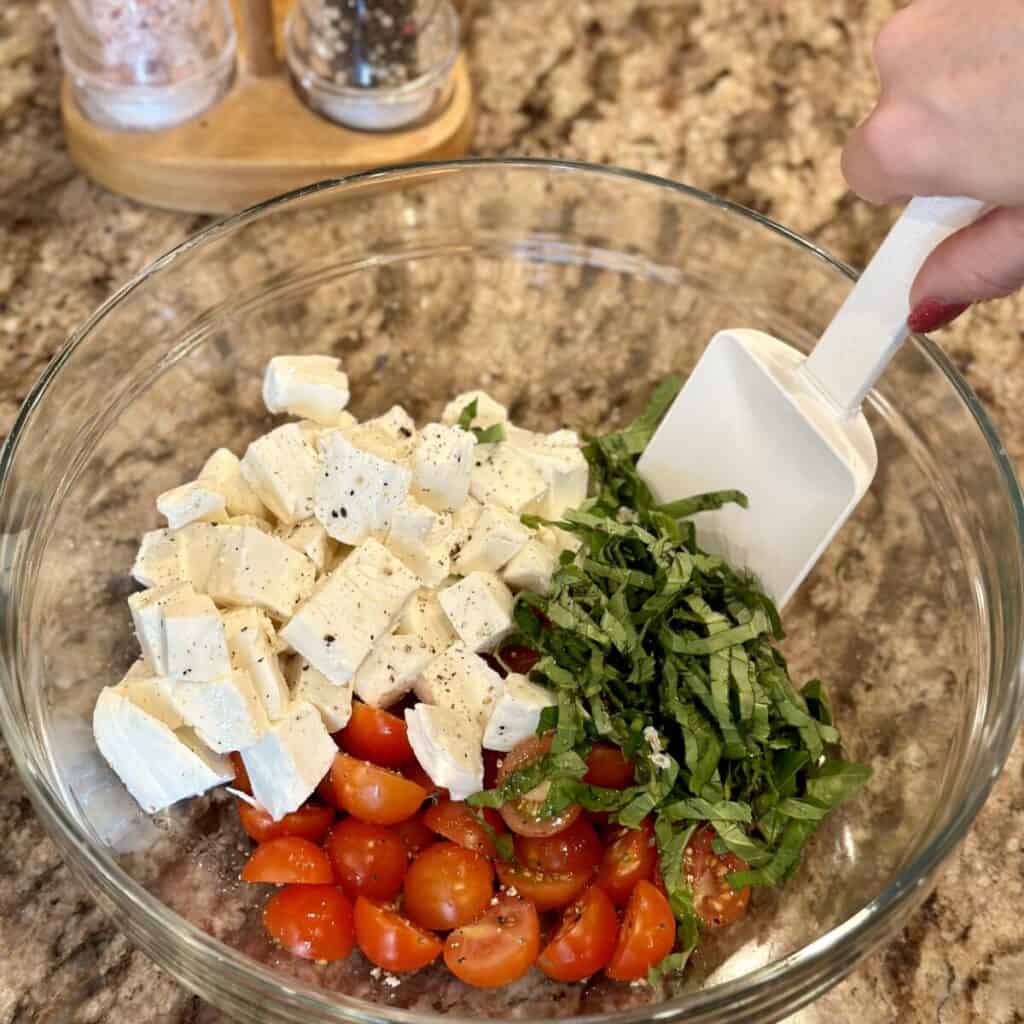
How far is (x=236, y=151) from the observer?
5.83 ft


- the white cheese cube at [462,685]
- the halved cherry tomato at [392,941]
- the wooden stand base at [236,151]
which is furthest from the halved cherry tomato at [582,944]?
the wooden stand base at [236,151]

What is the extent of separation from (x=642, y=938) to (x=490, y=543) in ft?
1.50

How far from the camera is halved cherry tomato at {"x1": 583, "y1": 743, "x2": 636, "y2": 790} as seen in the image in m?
1.34

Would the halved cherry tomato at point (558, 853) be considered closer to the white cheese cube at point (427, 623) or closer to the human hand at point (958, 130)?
the white cheese cube at point (427, 623)

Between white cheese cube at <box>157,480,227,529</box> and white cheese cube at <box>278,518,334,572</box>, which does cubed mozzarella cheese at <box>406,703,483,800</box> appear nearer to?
white cheese cube at <box>278,518,334,572</box>

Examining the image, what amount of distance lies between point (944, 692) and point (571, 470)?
0.50 metres

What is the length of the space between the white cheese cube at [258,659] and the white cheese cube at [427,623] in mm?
152

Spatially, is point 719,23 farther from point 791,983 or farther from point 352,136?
point 791,983

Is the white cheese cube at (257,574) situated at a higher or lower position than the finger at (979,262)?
lower

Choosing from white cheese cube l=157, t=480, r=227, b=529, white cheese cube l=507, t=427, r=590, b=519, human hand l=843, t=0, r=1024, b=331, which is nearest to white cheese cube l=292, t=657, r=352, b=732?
white cheese cube l=157, t=480, r=227, b=529

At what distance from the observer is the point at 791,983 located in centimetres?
108

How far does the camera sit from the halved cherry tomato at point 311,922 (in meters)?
1.23

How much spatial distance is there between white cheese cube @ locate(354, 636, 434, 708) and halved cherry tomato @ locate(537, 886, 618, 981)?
31 cm

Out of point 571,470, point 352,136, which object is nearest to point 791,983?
point 571,470
